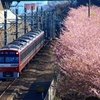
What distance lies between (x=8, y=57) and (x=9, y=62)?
280 millimetres

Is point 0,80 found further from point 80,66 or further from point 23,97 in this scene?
point 80,66

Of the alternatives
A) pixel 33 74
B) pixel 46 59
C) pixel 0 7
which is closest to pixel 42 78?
pixel 33 74

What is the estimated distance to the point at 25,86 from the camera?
2020 centimetres

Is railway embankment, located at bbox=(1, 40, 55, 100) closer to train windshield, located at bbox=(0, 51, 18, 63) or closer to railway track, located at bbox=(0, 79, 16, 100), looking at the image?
railway track, located at bbox=(0, 79, 16, 100)

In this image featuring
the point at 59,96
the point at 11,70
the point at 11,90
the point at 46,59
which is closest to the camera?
the point at 59,96

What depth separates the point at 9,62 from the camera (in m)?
20.6

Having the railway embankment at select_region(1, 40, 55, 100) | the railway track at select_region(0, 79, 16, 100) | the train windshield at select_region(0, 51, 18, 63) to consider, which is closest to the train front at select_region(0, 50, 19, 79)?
the train windshield at select_region(0, 51, 18, 63)

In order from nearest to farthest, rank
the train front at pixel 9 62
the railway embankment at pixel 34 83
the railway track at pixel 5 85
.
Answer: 1. the railway embankment at pixel 34 83
2. the railway track at pixel 5 85
3. the train front at pixel 9 62

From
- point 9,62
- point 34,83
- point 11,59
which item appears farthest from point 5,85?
point 34,83

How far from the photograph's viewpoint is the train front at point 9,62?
2053 cm

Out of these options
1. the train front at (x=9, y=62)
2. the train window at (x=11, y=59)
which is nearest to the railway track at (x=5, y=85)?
the train front at (x=9, y=62)

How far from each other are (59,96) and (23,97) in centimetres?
211

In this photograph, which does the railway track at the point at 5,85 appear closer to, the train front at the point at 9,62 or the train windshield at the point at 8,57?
the train front at the point at 9,62

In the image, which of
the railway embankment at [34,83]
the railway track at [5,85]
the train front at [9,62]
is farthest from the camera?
the train front at [9,62]
